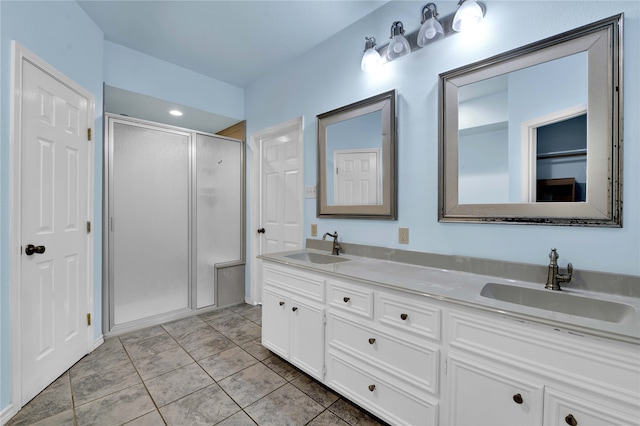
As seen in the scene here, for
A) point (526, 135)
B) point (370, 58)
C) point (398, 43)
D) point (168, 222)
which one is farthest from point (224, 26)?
point (526, 135)

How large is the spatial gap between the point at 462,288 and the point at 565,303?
1.43ft

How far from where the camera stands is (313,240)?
2.65 metres

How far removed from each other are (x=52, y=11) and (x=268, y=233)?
2459mm

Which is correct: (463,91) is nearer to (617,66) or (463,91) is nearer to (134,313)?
(617,66)

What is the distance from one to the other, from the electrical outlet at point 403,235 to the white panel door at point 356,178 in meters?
0.28

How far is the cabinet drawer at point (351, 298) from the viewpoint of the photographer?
61.1 inches

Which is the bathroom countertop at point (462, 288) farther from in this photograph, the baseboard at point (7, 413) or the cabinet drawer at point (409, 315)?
the baseboard at point (7, 413)

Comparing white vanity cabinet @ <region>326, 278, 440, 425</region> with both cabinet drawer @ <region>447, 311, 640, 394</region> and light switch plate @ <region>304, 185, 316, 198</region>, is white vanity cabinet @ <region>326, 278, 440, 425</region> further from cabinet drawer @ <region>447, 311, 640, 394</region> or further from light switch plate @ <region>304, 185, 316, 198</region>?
light switch plate @ <region>304, 185, 316, 198</region>

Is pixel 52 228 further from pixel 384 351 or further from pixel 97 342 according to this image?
pixel 384 351

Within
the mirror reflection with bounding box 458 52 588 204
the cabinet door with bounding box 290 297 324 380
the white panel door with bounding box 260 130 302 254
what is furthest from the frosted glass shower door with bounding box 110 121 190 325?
the mirror reflection with bounding box 458 52 588 204

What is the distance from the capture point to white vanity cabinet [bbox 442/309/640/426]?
35.4 inches

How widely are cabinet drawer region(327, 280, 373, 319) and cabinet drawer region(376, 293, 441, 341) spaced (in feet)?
0.21

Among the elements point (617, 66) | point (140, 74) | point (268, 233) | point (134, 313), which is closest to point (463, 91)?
point (617, 66)

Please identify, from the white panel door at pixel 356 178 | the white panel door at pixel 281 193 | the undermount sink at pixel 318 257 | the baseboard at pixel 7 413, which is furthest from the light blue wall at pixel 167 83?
the baseboard at pixel 7 413
